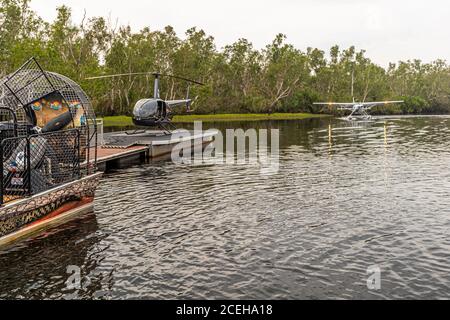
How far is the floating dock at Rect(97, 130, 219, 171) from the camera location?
28656 millimetres

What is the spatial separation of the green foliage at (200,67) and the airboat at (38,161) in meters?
44.6

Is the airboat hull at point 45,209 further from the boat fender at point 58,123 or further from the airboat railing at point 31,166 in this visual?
the boat fender at point 58,123

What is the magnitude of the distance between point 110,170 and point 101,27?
73557mm

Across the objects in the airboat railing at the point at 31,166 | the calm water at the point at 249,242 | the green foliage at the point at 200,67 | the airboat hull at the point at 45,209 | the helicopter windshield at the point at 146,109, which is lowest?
the calm water at the point at 249,242

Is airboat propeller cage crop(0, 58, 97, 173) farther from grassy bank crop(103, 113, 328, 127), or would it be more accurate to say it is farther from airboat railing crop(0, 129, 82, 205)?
grassy bank crop(103, 113, 328, 127)

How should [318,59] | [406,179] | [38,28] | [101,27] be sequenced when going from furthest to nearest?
[318,59], [101,27], [38,28], [406,179]

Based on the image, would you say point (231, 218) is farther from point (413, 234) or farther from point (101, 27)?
point (101, 27)

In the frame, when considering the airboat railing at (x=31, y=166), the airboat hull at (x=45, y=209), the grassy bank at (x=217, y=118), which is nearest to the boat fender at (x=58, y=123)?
the airboat railing at (x=31, y=166)

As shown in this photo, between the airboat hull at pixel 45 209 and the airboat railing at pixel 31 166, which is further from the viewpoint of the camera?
the airboat railing at pixel 31 166

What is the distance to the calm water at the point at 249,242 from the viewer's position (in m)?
10.3

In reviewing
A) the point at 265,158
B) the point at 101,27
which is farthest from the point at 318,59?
the point at 265,158

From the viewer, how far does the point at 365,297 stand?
31.6 feet

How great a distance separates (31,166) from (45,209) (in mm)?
1603

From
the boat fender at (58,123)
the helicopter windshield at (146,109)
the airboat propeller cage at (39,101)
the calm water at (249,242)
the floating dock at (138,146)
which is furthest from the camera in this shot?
the helicopter windshield at (146,109)
